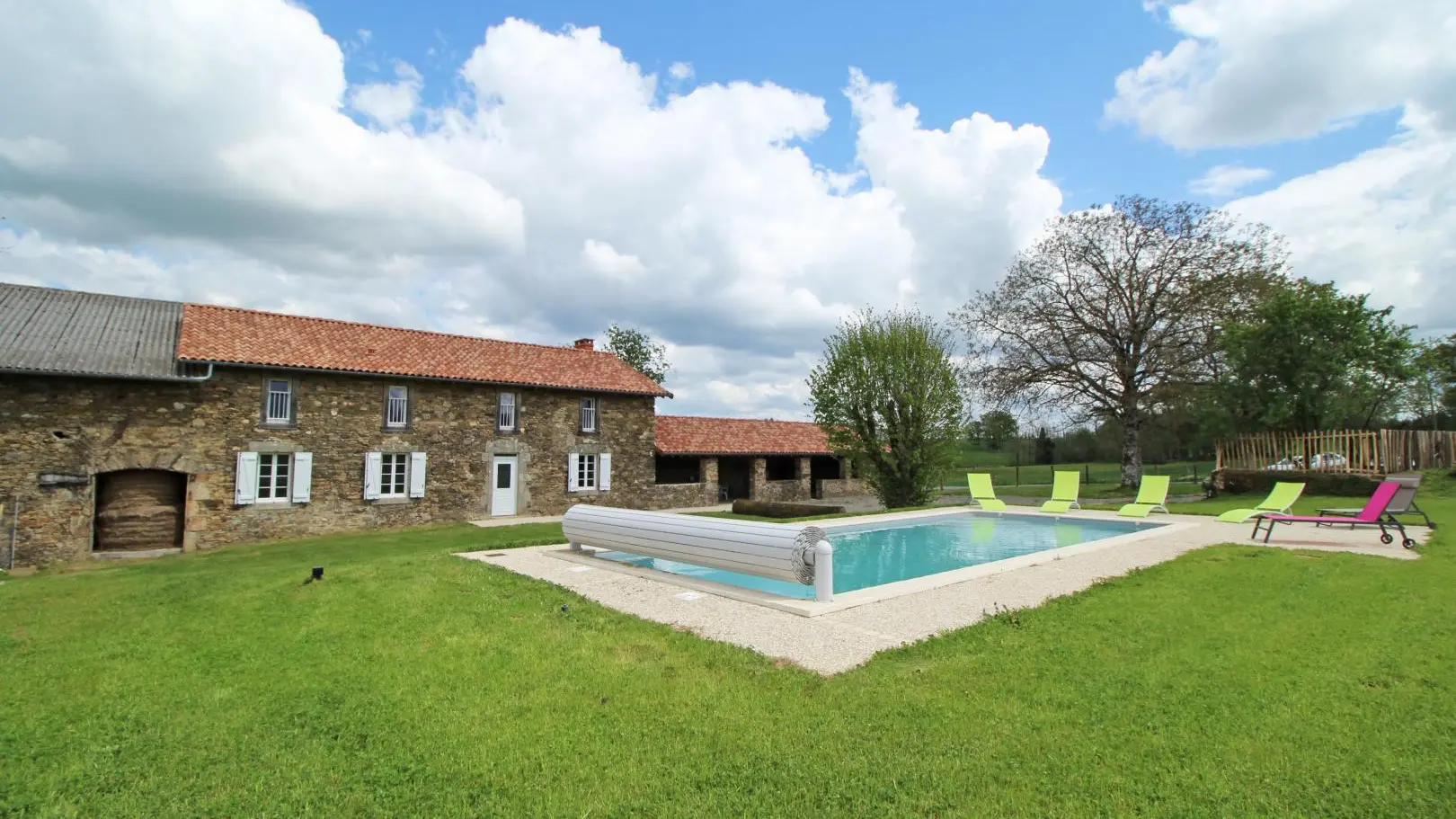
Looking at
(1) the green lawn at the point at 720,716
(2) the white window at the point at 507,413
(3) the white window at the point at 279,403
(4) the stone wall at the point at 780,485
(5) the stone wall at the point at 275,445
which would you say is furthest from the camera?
(4) the stone wall at the point at 780,485

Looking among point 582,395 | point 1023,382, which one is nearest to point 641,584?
point 582,395

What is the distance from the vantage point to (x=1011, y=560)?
28.5 feet

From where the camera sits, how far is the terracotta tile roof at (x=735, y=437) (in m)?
26.1

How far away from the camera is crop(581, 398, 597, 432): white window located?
74.4 ft

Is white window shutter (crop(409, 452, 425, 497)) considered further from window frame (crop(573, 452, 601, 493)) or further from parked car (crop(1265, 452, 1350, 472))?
parked car (crop(1265, 452, 1350, 472))

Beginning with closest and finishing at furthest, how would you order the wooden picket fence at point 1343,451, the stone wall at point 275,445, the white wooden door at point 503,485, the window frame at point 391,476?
the stone wall at point 275,445, the wooden picket fence at point 1343,451, the window frame at point 391,476, the white wooden door at point 503,485

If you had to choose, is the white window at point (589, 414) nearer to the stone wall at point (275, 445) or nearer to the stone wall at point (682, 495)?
the stone wall at point (275, 445)

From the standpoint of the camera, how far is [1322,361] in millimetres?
18391

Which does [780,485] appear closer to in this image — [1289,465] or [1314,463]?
[1289,465]

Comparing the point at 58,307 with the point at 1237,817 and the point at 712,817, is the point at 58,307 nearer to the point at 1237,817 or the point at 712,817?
the point at 712,817

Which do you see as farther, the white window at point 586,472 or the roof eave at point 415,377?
the white window at point 586,472

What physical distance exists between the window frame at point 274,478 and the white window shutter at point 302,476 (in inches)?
4.9

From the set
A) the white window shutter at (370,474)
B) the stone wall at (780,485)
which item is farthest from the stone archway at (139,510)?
the stone wall at (780,485)

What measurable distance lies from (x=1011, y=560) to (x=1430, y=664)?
181 inches
